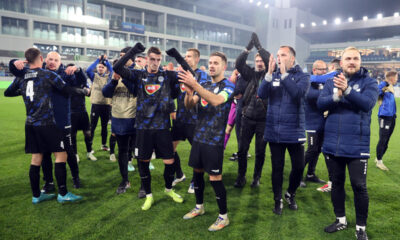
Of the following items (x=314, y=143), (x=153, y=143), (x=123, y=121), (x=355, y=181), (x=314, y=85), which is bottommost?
(x=355, y=181)

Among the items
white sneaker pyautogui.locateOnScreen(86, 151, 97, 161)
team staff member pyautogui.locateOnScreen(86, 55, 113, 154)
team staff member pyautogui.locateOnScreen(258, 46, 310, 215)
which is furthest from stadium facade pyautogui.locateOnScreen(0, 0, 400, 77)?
team staff member pyautogui.locateOnScreen(258, 46, 310, 215)

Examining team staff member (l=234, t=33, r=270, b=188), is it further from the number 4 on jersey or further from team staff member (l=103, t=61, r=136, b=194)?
the number 4 on jersey

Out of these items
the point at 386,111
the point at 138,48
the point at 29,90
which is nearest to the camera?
the point at 138,48

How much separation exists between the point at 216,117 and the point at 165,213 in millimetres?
1569

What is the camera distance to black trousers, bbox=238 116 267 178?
15.1 ft

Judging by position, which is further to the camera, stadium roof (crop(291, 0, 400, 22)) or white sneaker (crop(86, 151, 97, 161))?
stadium roof (crop(291, 0, 400, 22))

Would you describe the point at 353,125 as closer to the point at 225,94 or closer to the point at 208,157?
the point at 225,94

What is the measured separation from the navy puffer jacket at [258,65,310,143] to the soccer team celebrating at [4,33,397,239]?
0.01 m

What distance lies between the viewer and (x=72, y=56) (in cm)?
3809

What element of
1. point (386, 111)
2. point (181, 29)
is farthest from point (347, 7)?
point (386, 111)

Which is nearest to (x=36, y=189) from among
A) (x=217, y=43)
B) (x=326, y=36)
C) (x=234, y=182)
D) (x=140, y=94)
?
(x=140, y=94)

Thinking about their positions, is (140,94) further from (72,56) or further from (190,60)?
(72,56)

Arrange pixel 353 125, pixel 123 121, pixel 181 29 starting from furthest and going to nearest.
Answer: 1. pixel 181 29
2. pixel 123 121
3. pixel 353 125

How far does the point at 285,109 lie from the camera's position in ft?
12.1
